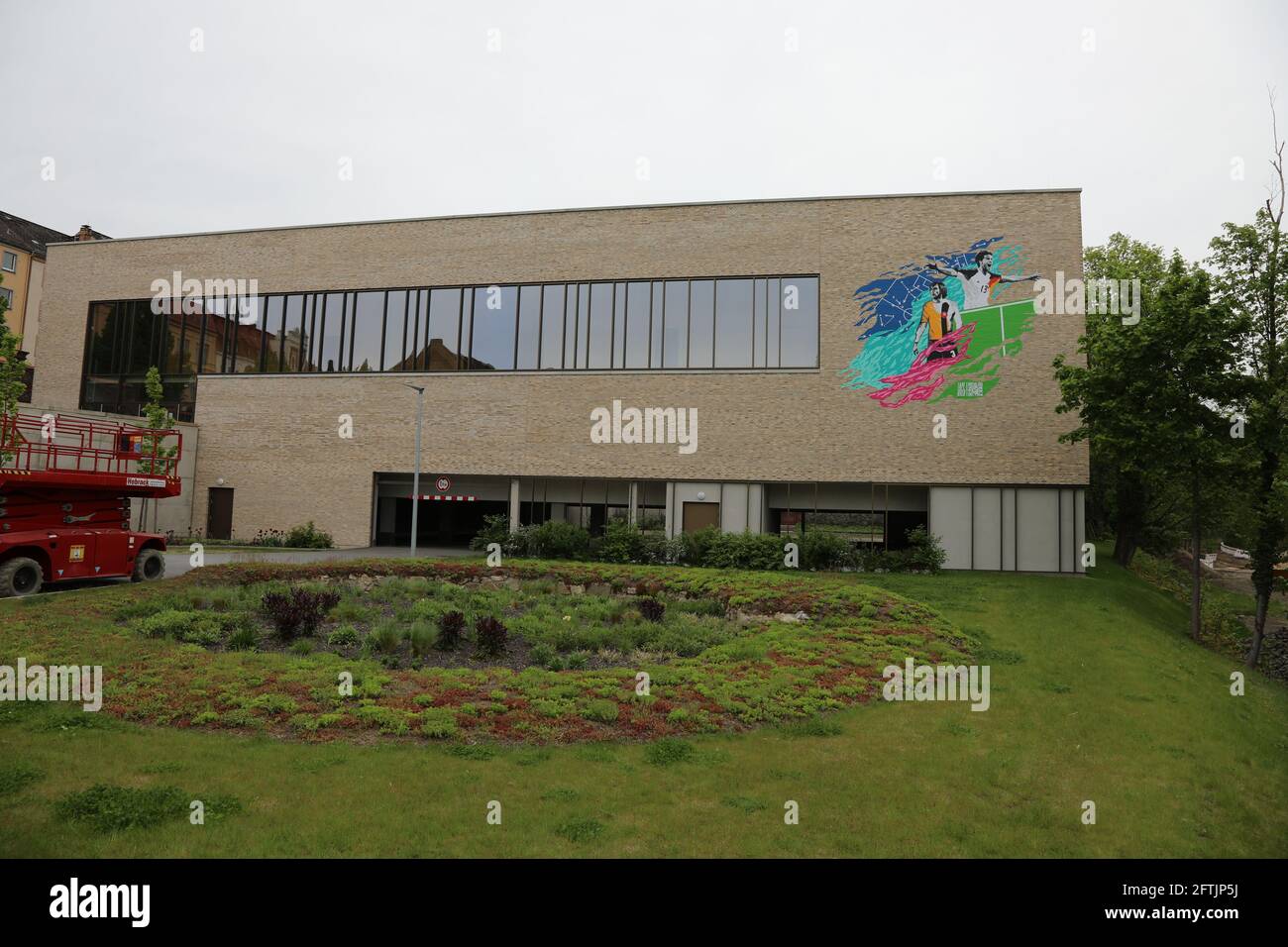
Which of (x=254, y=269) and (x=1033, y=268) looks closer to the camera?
(x=1033, y=268)

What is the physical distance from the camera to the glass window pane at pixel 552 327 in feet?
110

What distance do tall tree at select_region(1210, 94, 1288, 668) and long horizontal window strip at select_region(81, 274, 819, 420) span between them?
46.1ft

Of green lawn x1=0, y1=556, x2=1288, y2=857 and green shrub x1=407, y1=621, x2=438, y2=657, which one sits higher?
green shrub x1=407, y1=621, x2=438, y2=657

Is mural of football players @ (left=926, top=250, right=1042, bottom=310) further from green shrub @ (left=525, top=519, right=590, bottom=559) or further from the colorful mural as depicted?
green shrub @ (left=525, top=519, right=590, bottom=559)

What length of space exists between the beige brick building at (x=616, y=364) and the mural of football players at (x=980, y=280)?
97 millimetres

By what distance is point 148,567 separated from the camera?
19281 mm

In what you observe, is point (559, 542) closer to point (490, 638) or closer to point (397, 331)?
point (397, 331)

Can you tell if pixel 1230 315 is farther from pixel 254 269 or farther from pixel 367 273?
pixel 254 269

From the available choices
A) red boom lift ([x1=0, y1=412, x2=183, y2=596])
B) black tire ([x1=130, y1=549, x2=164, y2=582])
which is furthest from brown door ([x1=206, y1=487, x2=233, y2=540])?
black tire ([x1=130, y1=549, x2=164, y2=582])

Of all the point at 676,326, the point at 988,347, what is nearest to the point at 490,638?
the point at 676,326

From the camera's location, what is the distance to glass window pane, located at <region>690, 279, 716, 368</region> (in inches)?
1256

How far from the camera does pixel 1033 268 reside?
29203 millimetres
